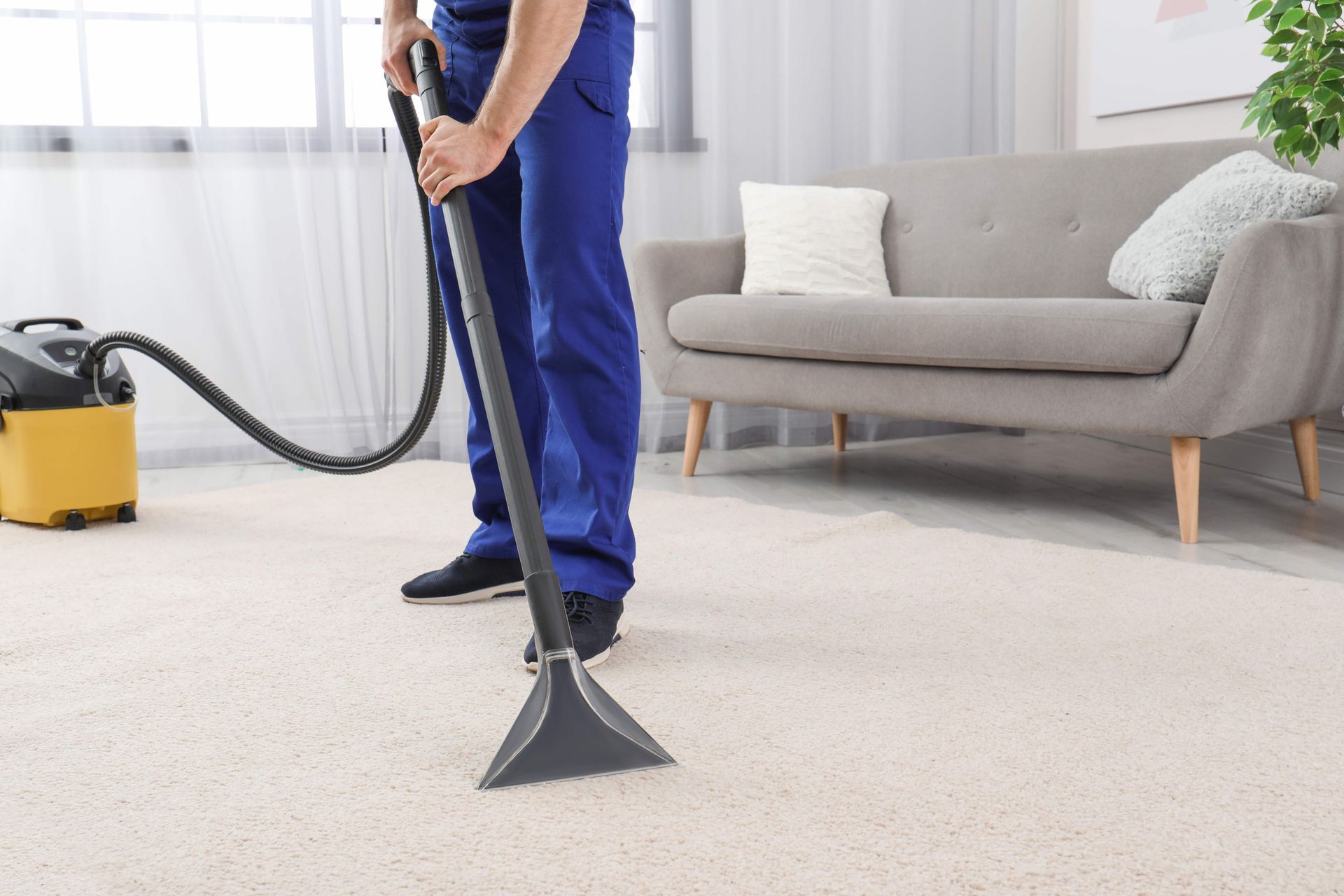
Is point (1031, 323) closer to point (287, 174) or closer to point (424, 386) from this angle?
point (424, 386)

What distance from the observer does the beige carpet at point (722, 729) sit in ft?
2.69

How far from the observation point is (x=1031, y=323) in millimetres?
2066

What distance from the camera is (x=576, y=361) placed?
51.3 inches

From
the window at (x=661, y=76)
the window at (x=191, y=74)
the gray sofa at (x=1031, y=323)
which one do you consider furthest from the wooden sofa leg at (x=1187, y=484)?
the window at (x=191, y=74)

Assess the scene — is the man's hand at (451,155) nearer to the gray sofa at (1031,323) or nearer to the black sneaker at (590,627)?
the black sneaker at (590,627)

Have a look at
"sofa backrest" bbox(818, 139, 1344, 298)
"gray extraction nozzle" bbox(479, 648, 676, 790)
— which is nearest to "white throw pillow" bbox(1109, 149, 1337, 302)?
"sofa backrest" bbox(818, 139, 1344, 298)

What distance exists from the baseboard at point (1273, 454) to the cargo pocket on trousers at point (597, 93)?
183cm

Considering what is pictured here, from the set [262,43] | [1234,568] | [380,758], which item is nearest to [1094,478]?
[1234,568]

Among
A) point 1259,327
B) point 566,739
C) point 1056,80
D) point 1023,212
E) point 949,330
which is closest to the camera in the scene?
point 566,739

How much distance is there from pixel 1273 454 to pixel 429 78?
7.25 feet

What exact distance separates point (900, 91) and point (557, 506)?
2.33 m

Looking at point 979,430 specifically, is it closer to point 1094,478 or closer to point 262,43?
point 1094,478

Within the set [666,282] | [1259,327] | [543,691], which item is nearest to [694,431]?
[666,282]

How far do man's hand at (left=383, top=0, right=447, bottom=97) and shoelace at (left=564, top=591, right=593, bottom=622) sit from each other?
0.67 m
